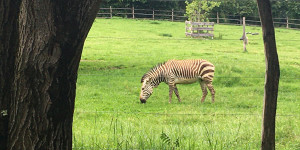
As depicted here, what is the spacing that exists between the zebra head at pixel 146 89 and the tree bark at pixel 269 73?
6.70m

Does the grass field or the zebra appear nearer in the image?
the grass field

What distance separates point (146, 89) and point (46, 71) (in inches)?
312

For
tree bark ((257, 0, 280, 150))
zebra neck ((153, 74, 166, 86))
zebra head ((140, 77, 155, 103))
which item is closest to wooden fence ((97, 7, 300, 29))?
zebra neck ((153, 74, 166, 86))

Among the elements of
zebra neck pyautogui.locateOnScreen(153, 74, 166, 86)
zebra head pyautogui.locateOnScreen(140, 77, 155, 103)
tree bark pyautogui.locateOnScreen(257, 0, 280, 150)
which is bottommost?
zebra head pyautogui.locateOnScreen(140, 77, 155, 103)

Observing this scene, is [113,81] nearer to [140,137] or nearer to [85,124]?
[85,124]

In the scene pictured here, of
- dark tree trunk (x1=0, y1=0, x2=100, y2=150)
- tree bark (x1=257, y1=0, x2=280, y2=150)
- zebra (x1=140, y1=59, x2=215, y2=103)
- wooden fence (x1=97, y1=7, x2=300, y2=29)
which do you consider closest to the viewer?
dark tree trunk (x1=0, y1=0, x2=100, y2=150)

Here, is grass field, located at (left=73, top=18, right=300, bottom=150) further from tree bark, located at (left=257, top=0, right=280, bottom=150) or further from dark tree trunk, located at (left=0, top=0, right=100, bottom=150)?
dark tree trunk, located at (left=0, top=0, right=100, bottom=150)

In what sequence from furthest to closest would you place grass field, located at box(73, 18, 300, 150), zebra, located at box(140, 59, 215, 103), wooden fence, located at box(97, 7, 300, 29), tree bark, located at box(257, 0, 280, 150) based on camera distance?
wooden fence, located at box(97, 7, 300, 29)
zebra, located at box(140, 59, 215, 103)
grass field, located at box(73, 18, 300, 150)
tree bark, located at box(257, 0, 280, 150)

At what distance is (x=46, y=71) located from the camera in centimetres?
407

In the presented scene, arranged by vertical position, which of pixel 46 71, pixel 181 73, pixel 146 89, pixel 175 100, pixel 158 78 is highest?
pixel 46 71

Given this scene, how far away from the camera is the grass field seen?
5961 mm

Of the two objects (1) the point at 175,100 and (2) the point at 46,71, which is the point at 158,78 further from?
(2) the point at 46,71

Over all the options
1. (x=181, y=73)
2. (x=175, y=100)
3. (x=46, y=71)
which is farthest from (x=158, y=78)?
(x=46, y=71)

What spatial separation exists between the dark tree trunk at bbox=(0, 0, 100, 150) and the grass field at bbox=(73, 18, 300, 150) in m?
1.25
